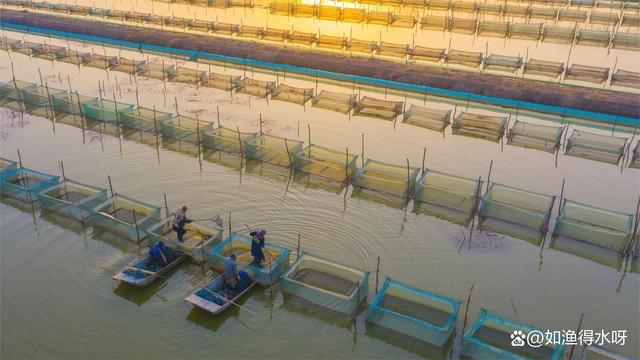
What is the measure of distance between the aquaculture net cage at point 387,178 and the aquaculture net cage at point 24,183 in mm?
9689

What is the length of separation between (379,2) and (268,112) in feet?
62.9

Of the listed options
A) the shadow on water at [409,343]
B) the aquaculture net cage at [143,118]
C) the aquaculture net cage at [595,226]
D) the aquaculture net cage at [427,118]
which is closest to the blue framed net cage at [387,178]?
the aquaculture net cage at [595,226]

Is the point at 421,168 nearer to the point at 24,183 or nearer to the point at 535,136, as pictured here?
the point at 535,136

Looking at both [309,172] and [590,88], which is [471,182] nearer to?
[309,172]

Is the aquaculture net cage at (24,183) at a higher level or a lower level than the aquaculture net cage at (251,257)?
higher

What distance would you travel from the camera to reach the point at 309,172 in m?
18.8

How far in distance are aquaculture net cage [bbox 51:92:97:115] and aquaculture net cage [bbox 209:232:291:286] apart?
12.2 meters

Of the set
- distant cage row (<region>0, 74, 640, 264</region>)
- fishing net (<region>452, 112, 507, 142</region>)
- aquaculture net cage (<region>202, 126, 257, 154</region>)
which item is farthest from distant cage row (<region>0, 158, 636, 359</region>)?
fishing net (<region>452, 112, 507, 142</region>)

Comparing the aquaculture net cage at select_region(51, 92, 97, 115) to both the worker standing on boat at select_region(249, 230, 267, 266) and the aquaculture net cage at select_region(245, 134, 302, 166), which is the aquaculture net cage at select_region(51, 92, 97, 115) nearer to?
the aquaculture net cage at select_region(245, 134, 302, 166)

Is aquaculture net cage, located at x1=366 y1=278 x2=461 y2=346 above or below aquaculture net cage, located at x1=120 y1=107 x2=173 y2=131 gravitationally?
below

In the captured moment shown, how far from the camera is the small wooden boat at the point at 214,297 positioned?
12570 mm

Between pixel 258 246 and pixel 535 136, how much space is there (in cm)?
1297

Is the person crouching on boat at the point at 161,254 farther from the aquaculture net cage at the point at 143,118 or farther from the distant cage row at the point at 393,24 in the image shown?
the distant cage row at the point at 393,24

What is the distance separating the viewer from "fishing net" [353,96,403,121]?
23.3 meters
